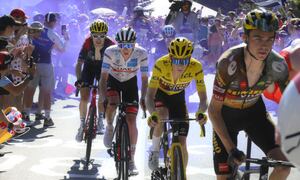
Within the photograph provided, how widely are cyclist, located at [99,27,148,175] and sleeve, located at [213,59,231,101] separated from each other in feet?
9.76

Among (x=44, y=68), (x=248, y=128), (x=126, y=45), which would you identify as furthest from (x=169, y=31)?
(x=248, y=128)

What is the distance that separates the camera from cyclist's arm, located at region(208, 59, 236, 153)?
15.1 feet

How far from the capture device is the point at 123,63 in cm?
816

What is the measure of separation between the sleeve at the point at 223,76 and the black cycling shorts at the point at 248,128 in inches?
21.0

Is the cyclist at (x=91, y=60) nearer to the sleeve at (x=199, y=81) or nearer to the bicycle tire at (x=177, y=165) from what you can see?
the sleeve at (x=199, y=81)

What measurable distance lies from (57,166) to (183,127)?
3027 mm

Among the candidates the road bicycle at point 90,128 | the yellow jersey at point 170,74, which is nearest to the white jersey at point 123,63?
the road bicycle at point 90,128

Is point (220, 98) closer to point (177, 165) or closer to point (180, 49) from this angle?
point (177, 165)

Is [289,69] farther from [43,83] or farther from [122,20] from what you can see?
[122,20]

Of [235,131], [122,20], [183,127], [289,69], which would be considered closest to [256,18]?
[289,69]

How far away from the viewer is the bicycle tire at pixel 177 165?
555cm

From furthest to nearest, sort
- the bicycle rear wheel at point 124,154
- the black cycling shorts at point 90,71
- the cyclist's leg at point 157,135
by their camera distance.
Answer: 1. the black cycling shorts at point 90,71
2. the bicycle rear wheel at point 124,154
3. the cyclist's leg at point 157,135

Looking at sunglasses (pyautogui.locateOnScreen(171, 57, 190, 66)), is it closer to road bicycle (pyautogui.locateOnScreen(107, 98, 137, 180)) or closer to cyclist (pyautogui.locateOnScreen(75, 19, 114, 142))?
road bicycle (pyautogui.locateOnScreen(107, 98, 137, 180))

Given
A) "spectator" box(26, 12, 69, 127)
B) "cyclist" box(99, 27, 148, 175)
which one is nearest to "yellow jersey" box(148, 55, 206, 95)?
"cyclist" box(99, 27, 148, 175)
